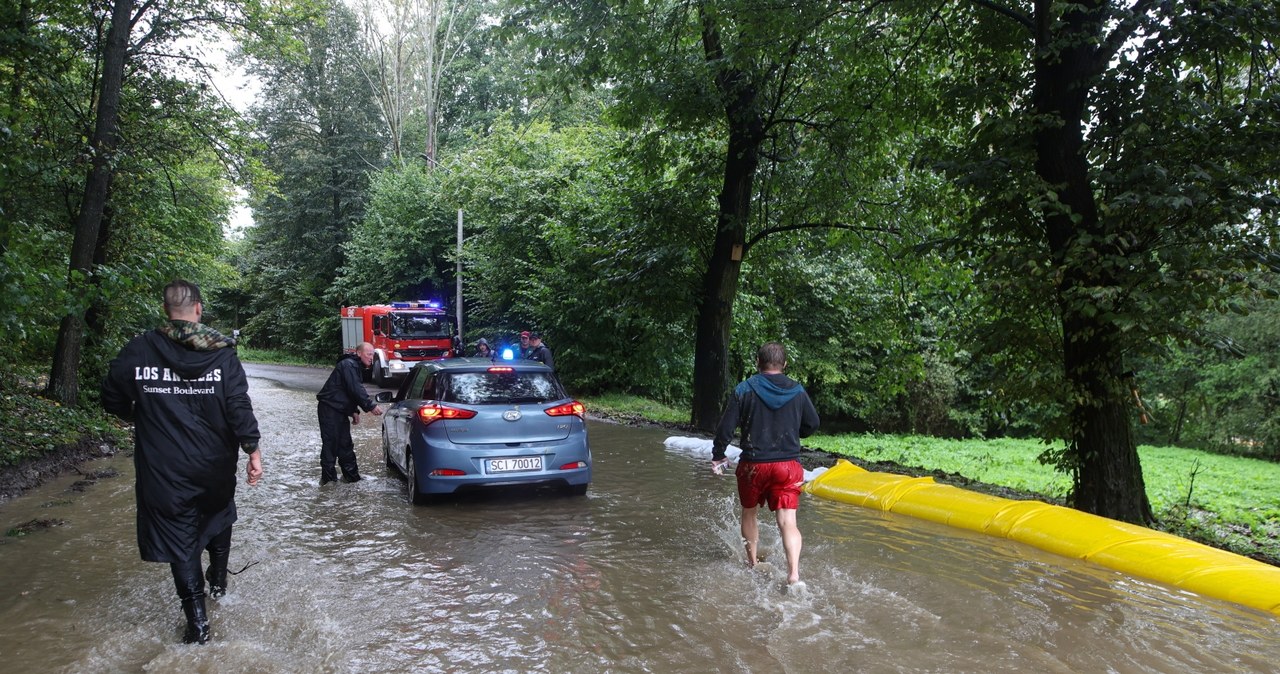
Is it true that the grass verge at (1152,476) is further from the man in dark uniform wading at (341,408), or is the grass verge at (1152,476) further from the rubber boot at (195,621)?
the rubber boot at (195,621)

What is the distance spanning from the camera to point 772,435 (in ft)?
18.7

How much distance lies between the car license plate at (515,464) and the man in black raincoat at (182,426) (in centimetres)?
343

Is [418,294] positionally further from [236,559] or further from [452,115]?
[236,559]

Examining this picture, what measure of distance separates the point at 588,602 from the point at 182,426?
2.70 m

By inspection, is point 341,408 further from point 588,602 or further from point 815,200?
point 815,200

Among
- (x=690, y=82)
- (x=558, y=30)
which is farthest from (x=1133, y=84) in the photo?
(x=558, y=30)

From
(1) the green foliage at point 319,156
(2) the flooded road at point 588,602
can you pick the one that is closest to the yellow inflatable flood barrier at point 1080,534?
(2) the flooded road at point 588,602

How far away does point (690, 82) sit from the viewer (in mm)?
12625

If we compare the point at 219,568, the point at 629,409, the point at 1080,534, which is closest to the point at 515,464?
the point at 219,568

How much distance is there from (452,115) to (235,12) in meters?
32.8

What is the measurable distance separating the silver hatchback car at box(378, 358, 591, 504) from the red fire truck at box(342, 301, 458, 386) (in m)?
17.0

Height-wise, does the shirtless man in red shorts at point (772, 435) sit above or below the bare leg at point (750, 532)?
above

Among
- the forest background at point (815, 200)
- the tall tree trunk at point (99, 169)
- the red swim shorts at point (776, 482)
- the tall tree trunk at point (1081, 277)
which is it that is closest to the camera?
the red swim shorts at point (776, 482)

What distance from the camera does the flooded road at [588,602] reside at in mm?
4312
